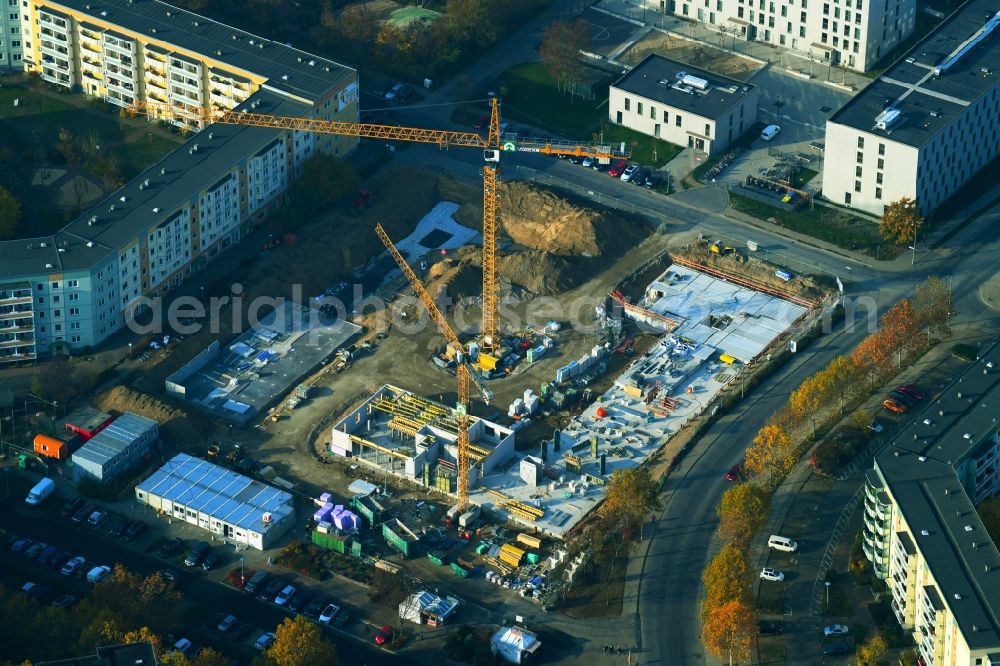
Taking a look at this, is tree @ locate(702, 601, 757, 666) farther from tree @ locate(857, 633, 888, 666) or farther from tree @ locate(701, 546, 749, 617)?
tree @ locate(857, 633, 888, 666)

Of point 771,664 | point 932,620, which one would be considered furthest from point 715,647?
point 932,620

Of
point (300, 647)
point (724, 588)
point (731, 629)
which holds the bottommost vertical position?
point (300, 647)

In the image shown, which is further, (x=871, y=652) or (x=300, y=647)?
(x=871, y=652)

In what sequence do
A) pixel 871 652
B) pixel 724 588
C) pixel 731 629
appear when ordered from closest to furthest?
pixel 731 629
pixel 871 652
pixel 724 588

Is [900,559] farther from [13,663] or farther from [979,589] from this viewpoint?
[13,663]

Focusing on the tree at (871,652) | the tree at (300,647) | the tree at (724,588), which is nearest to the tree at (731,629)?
the tree at (724,588)

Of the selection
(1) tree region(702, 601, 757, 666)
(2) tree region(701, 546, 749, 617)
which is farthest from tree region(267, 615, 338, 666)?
(2) tree region(701, 546, 749, 617)

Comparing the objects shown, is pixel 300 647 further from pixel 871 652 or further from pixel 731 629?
pixel 871 652

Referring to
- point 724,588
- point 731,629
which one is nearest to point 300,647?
point 731,629

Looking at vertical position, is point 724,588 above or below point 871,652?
above
